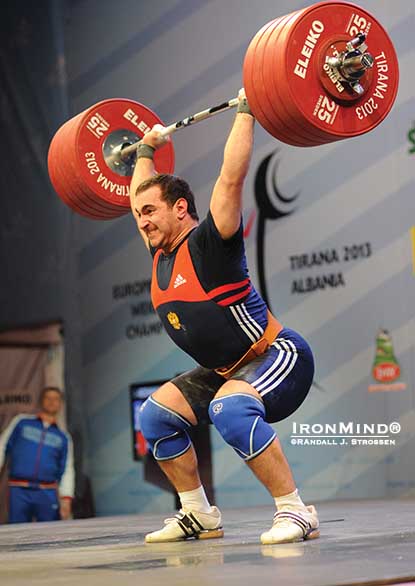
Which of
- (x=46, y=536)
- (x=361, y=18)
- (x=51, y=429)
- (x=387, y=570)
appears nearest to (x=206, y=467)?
(x=51, y=429)

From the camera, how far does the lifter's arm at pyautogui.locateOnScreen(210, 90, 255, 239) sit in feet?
10.9

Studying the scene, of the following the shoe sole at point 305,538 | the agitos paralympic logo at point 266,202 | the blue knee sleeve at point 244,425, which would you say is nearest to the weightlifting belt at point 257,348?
the blue knee sleeve at point 244,425

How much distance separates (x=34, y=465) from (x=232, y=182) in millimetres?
4761

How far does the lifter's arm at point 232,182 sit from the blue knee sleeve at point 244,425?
55cm

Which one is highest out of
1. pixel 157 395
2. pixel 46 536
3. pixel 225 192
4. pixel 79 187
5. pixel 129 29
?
pixel 129 29

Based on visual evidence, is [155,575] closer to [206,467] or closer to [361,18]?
[361,18]

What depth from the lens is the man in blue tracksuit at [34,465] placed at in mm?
7586

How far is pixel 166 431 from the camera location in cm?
366

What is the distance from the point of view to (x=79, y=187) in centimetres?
432

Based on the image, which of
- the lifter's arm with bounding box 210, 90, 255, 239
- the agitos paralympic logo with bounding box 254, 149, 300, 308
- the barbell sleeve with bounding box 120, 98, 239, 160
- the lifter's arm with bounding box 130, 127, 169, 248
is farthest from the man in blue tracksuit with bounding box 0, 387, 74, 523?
the lifter's arm with bounding box 210, 90, 255, 239

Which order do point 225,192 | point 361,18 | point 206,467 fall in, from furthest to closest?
point 206,467 → point 361,18 → point 225,192

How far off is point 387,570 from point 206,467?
506 cm

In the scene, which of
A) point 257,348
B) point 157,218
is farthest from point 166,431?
point 157,218

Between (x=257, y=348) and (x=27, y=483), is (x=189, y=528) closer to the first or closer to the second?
(x=257, y=348)
